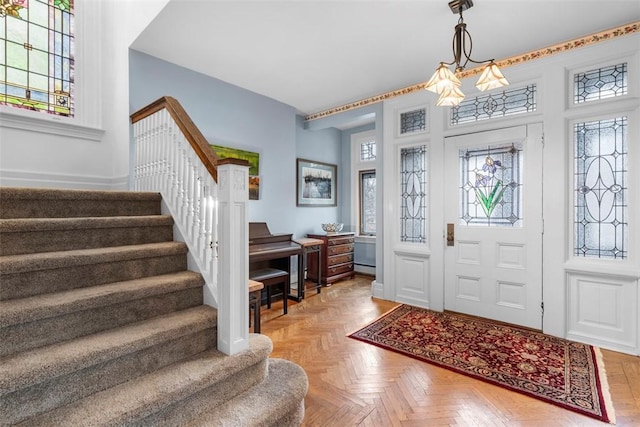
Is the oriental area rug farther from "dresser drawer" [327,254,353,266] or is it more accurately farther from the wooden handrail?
the wooden handrail

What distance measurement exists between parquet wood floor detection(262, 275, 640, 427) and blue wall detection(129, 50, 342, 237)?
2.08m

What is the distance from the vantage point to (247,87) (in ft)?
13.9

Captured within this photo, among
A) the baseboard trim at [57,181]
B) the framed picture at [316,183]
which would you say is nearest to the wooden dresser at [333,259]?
the framed picture at [316,183]

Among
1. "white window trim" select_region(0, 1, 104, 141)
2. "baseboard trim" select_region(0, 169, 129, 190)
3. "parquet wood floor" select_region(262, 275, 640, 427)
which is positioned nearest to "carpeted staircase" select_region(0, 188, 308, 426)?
"parquet wood floor" select_region(262, 275, 640, 427)

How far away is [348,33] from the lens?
9.68 ft

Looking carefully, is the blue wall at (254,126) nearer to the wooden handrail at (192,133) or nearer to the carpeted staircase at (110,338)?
the wooden handrail at (192,133)

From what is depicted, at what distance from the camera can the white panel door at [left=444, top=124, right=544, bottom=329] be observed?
10.8 ft

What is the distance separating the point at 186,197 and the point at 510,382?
270cm

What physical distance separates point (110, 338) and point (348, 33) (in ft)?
9.81

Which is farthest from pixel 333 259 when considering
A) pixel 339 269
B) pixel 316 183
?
pixel 316 183

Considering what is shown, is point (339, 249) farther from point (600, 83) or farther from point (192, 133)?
point (600, 83)

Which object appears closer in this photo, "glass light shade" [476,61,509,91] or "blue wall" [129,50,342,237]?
"glass light shade" [476,61,509,91]

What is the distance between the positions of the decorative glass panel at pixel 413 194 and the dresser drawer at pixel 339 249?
130 centimetres

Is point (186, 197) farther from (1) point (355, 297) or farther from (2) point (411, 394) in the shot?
(1) point (355, 297)
